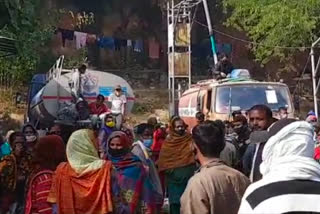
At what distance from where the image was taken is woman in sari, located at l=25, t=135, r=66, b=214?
5797 millimetres

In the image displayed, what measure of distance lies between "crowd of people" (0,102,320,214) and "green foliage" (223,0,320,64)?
590 inches

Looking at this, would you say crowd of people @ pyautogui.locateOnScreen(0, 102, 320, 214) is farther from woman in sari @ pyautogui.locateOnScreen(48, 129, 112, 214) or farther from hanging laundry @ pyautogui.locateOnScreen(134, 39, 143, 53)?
hanging laundry @ pyautogui.locateOnScreen(134, 39, 143, 53)

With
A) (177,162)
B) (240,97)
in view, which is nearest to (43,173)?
(177,162)

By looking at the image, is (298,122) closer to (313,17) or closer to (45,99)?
(45,99)

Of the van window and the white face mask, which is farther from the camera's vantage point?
the van window

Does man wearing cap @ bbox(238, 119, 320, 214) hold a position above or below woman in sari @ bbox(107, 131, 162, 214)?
above

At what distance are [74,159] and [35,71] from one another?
24.1 m

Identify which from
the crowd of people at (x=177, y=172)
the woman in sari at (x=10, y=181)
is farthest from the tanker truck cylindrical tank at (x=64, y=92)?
the woman in sari at (x=10, y=181)

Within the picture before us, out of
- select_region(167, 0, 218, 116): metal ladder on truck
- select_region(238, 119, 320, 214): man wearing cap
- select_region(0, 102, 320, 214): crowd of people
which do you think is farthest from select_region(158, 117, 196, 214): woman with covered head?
select_region(167, 0, 218, 116): metal ladder on truck

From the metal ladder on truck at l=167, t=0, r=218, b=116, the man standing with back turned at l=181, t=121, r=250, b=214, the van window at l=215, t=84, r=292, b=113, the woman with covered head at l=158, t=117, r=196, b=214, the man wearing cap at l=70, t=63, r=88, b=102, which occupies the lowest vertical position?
the woman with covered head at l=158, t=117, r=196, b=214

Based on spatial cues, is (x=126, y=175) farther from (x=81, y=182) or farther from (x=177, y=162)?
(x=177, y=162)

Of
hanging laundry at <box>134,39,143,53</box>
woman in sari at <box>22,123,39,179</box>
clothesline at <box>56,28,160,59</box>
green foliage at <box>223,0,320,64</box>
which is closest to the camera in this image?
woman in sari at <box>22,123,39,179</box>

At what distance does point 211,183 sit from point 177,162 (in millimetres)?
4792

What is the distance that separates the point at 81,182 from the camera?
5.61 metres
